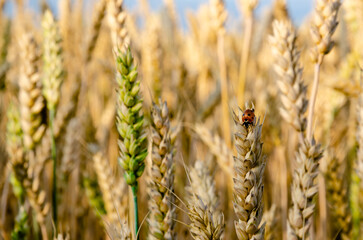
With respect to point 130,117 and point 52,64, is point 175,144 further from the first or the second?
point 52,64

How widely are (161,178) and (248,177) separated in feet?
0.67

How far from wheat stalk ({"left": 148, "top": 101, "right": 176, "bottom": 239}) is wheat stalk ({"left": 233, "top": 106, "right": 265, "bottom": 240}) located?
0.55 feet

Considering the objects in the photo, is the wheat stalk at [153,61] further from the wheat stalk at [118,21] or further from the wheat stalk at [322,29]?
the wheat stalk at [322,29]

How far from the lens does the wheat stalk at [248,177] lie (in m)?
0.57

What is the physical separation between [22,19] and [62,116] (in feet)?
3.20

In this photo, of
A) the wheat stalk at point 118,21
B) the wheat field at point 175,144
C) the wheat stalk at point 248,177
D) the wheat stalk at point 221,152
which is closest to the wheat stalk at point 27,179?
the wheat field at point 175,144

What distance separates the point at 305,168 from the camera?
708mm

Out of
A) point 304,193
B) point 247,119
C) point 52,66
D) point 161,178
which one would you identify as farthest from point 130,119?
point 52,66

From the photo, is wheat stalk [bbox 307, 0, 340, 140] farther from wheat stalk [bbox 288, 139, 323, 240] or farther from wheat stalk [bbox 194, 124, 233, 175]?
wheat stalk [bbox 194, 124, 233, 175]

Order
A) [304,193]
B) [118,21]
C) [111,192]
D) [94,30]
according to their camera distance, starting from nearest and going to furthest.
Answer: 1. [304,193]
2. [118,21]
3. [111,192]
4. [94,30]

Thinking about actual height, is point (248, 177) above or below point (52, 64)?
below

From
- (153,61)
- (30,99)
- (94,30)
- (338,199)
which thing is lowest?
(338,199)

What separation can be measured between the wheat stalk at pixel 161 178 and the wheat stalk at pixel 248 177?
167 mm

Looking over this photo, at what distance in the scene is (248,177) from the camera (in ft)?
1.88
